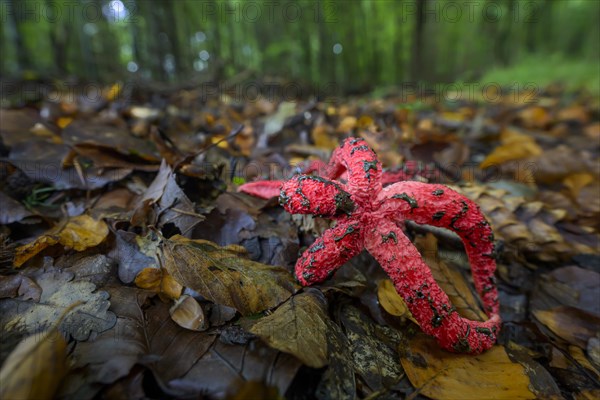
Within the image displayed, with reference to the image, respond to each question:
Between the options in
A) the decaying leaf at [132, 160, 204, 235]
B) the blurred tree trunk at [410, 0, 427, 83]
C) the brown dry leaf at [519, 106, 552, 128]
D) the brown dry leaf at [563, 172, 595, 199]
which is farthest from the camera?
the blurred tree trunk at [410, 0, 427, 83]

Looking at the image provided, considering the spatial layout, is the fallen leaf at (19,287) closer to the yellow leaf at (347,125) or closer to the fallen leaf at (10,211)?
the fallen leaf at (10,211)

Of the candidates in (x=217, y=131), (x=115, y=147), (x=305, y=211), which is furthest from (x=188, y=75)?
(x=305, y=211)

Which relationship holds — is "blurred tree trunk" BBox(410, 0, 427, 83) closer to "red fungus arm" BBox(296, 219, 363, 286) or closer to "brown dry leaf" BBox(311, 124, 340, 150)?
"brown dry leaf" BBox(311, 124, 340, 150)

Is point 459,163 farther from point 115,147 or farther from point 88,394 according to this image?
point 88,394

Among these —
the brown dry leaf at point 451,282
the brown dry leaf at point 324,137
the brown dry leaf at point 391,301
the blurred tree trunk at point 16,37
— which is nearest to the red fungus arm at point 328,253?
the brown dry leaf at point 391,301

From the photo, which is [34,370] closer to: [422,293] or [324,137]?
[422,293]

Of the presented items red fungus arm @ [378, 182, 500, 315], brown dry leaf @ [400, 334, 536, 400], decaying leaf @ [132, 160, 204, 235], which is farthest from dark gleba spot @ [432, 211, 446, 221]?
decaying leaf @ [132, 160, 204, 235]
